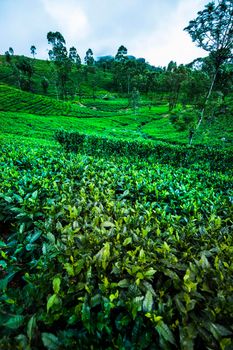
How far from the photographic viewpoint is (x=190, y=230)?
7.44ft

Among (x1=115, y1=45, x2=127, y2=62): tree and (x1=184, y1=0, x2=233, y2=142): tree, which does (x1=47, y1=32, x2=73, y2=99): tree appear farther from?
(x1=184, y1=0, x2=233, y2=142): tree

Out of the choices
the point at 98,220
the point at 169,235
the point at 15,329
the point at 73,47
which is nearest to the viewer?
the point at 15,329

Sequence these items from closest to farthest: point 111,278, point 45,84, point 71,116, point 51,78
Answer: point 111,278 < point 71,116 < point 45,84 < point 51,78

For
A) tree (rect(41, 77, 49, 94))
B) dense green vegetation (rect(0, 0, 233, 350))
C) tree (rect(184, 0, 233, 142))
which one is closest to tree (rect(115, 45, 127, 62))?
tree (rect(41, 77, 49, 94))

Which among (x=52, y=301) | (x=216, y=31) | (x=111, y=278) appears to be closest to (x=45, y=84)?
(x=216, y=31)

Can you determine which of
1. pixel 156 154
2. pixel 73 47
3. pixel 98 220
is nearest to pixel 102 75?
pixel 73 47

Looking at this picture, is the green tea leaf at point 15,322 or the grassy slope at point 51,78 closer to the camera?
the green tea leaf at point 15,322

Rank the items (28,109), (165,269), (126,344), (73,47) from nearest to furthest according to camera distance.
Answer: (126,344) < (165,269) < (28,109) < (73,47)

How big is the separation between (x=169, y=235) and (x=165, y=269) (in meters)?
0.54

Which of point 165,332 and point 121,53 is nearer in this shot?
point 165,332

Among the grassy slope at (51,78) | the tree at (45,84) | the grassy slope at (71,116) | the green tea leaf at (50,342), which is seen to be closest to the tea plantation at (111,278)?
the green tea leaf at (50,342)

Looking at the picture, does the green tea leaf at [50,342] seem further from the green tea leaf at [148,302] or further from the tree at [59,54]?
the tree at [59,54]

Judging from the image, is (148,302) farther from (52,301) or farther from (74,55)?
(74,55)

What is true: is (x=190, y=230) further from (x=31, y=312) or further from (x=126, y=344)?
(x=31, y=312)
